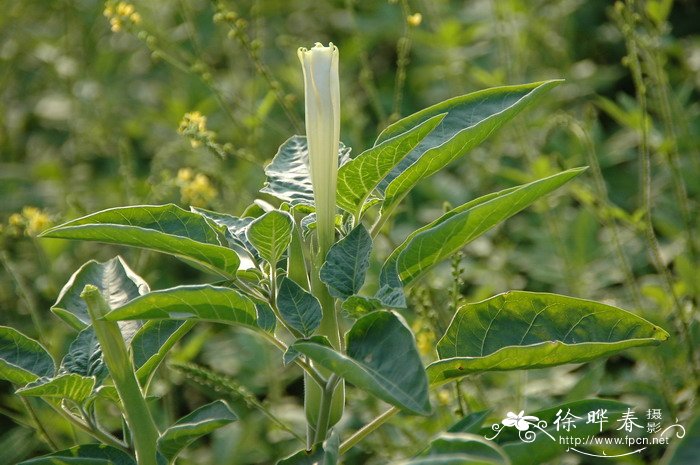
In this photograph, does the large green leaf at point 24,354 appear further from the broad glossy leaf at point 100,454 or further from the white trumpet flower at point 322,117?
the white trumpet flower at point 322,117

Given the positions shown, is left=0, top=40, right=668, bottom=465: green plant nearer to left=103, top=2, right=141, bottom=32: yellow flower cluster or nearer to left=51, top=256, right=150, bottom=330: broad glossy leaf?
left=51, top=256, right=150, bottom=330: broad glossy leaf

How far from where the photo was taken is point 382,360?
670mm

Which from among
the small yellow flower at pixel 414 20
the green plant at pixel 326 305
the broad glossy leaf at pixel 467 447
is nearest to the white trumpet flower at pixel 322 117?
the green plant at pixel 326 305

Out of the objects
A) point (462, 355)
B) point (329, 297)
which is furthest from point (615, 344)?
point (329, 297)

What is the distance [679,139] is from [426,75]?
2.42ft

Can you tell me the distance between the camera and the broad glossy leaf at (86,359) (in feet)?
2.67

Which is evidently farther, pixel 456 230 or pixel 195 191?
pixel 195 191

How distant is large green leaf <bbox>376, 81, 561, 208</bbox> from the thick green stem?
0.25 metres

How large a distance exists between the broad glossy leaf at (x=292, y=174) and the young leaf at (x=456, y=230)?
108mm

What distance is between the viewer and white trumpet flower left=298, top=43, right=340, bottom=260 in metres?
0.74

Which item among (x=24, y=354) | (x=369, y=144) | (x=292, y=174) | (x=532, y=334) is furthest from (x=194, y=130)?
(x=369, y=144)

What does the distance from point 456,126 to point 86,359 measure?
39 centimetres

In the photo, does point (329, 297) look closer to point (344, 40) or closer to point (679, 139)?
point (679, 139)

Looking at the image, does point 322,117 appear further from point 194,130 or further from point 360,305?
point 194,130
